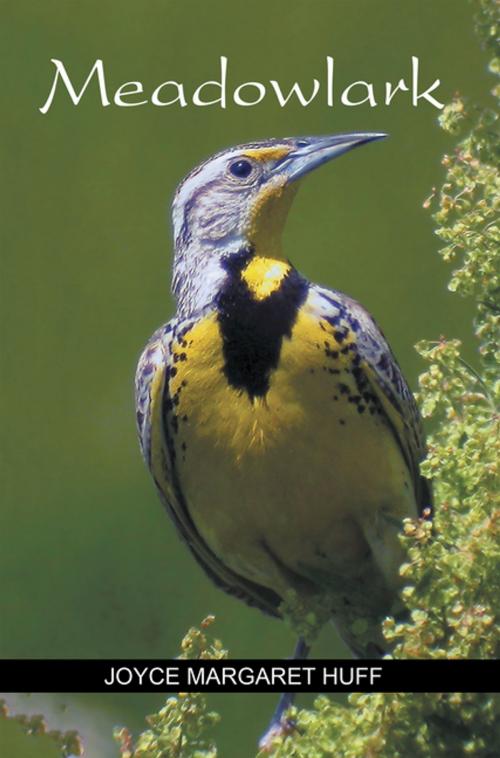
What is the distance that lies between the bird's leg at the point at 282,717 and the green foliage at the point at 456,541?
0.31 meters

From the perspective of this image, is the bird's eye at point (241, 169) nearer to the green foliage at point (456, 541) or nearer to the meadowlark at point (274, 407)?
the meadowlark at point (274, 407)

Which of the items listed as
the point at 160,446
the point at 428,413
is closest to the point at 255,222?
the point at 160,446

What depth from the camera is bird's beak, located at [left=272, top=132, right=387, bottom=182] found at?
2.91 meters

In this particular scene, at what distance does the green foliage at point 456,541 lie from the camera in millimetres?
2164

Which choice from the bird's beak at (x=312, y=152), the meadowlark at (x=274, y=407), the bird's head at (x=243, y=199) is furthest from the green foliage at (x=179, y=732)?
the bird's beak at (x=312, y=152)

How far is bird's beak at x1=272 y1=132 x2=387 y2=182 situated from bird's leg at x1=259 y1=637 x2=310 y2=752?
922 millimetres

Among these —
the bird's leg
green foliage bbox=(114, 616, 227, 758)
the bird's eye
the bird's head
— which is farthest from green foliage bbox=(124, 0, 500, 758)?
the bird's eye

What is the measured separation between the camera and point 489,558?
7.10 ft

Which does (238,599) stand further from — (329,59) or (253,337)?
(329,59)

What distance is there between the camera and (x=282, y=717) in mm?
2834

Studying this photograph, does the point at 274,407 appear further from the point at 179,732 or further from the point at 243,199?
the point at 179,732

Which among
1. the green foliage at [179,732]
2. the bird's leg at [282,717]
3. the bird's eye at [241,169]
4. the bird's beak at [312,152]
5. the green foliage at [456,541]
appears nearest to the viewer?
the green foliage at [456,541]

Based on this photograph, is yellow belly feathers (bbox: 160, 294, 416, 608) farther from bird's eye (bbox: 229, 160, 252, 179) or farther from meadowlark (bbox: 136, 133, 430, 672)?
bird's eye (bbox: 229, 160, 252, 179)

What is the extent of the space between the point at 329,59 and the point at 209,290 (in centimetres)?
69
